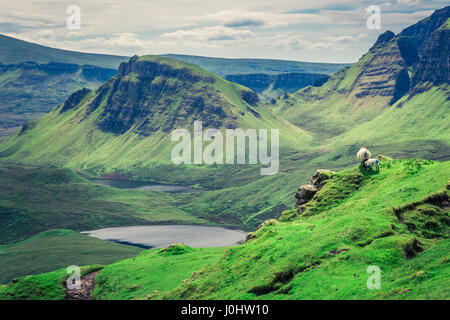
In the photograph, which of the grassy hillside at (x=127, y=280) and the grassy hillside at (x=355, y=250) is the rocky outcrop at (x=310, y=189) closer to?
the grassy hillside at (x=355, y=250)

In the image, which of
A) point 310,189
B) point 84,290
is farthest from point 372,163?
point 84,290

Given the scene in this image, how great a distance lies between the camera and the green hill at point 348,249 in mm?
59500

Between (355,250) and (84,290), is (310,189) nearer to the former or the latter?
(355,250)

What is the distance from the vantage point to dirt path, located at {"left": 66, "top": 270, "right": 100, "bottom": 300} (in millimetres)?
118050

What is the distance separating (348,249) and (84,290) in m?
81.2

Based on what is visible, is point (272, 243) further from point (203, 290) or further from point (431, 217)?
point (431, 217)

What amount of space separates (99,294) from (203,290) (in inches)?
1942

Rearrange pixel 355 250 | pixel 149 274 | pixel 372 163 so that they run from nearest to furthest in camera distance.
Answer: pixel 355 250 → pixel 372 163 → pixel 149 274

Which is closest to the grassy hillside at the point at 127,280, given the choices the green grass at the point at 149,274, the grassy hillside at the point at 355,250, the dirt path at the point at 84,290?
the green grass at the point at 149,274

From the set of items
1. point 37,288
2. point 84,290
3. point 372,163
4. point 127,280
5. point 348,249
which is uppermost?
point 372,163

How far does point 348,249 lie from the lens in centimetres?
7094
